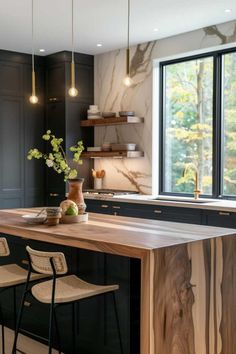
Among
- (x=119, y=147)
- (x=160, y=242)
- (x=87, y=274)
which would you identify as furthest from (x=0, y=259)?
(x=119, y=147)

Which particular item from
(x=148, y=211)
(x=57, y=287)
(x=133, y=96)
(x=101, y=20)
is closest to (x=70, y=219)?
(x=57, y=287)

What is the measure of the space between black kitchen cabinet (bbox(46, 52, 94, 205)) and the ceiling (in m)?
0.41

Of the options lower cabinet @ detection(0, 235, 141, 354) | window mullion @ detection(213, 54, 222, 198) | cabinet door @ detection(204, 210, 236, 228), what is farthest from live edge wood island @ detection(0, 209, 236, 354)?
window mullion @ detection(213, 54, 222, 198)

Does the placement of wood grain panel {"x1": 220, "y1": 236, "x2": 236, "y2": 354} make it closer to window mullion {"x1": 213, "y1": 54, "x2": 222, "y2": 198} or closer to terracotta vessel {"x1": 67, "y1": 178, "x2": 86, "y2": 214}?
terracotta vessel {"x1": 67, "y1": 178, "x2": 86, "y2": 214}

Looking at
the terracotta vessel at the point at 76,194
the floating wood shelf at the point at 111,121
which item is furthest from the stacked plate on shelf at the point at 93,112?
the terracotta vessel at the point at 76,194

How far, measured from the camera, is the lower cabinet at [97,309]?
9.43ft

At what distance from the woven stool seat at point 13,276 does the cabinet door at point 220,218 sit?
207 centimetres

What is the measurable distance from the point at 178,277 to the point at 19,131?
466 centimetres

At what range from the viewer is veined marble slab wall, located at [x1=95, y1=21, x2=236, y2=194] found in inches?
233

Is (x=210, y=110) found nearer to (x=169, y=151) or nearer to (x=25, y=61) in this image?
(x=169, y=151)

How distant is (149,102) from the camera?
Answer: 20.4 feet

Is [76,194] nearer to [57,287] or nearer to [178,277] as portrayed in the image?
[57,287]

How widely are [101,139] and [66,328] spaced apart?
3848 millimetres

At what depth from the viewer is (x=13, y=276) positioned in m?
3.31
